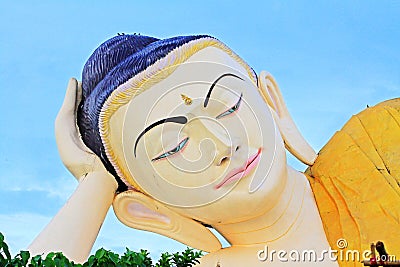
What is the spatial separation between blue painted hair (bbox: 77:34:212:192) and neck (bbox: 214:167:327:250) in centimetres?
64

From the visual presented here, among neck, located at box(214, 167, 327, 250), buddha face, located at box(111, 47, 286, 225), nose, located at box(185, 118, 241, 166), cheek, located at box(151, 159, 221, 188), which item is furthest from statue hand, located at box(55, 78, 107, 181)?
neck, located at box(214, 167, 327, 250)

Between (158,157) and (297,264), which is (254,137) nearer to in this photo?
(158,157)

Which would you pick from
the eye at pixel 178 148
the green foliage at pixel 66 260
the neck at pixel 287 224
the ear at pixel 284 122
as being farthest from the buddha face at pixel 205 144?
the green foliage at pixel 66 260

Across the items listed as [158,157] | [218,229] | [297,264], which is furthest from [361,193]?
[158,157]

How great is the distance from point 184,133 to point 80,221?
0.60 m

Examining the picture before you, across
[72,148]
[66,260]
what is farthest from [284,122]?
[66,260]

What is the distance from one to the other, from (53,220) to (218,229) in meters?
0.79

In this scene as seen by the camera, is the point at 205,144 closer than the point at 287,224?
Yes

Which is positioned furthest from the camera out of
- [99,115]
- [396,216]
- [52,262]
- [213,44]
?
[213,44]

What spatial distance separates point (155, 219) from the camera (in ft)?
8.95

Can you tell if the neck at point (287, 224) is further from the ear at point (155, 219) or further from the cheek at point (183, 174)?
the cheek at point (183, 174)

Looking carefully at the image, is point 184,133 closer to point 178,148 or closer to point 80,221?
point 178,148

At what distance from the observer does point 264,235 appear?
2609 mm

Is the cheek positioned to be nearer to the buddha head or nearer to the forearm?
the buddha head
